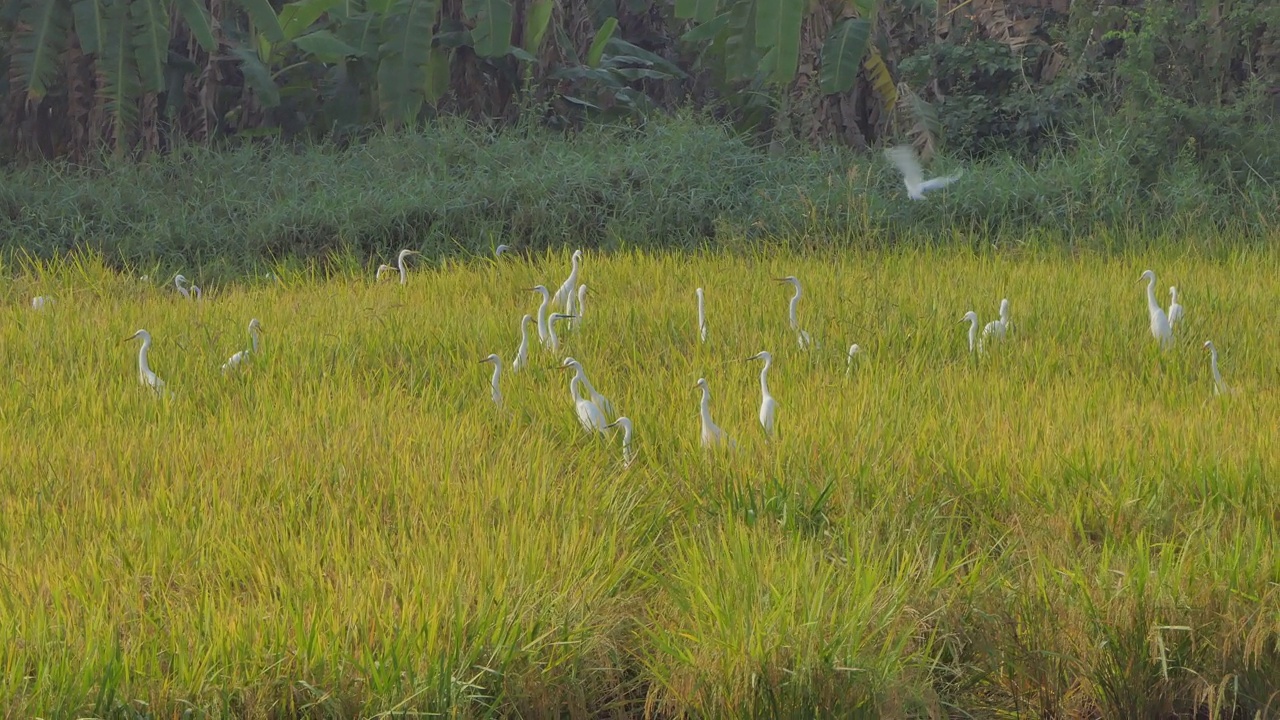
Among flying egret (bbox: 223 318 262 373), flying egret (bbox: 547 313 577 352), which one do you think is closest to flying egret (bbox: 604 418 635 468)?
flying egret (bbox: 547 313 577 352)

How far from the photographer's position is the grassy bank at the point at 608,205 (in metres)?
8.58

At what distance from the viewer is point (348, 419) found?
451 cm

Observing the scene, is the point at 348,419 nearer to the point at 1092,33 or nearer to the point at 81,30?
the point at 81,30

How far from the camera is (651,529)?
374 cm

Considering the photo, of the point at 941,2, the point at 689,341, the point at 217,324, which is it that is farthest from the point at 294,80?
the point at 689,341

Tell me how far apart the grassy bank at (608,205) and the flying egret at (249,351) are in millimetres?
2737

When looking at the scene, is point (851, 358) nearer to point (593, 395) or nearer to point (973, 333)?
point (973, 333)

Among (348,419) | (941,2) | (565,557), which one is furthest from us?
(941,2)

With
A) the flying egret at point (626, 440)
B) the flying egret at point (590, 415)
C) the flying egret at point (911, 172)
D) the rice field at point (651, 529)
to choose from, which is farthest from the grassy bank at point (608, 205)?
the flying egret at point (626, 440)

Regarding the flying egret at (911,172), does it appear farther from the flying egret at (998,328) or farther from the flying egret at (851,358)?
the flying egret at (851,358)

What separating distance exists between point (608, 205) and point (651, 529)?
558 cm

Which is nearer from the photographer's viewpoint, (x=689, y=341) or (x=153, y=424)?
(x=153, y=424)

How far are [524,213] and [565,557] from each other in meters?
5.88

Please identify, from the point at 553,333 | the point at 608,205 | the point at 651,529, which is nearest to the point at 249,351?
the point at 553,333
